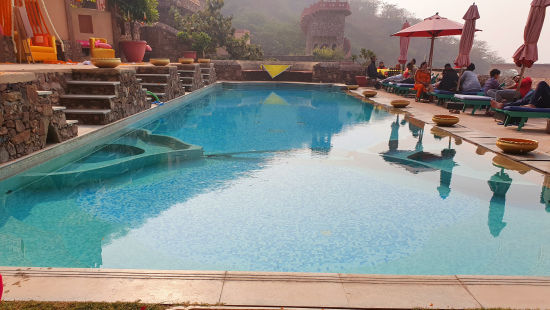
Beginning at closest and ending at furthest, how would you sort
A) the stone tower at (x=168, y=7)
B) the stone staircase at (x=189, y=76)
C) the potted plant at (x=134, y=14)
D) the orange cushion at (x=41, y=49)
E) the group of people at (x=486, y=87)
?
the group of people at (x=486, y=87) < the orange cushion at (x=41, y=49) < the stone staircase at (x=189, y=76) < the potted plant at (x=134, y=14) < the stone tower at (x=168, y=7)

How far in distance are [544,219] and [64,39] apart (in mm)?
15935

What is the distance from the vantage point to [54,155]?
5.57 m

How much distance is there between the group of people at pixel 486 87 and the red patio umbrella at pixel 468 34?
1.06 ft

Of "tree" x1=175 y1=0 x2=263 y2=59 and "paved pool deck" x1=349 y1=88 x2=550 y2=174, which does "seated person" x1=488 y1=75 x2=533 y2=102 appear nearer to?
"paved pool deck" x1=349 y1=88 x2=550 y2=174

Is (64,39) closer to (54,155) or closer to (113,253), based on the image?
(54,155)

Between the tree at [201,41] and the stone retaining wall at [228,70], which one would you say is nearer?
A: the stone retaining wall at [228,70]

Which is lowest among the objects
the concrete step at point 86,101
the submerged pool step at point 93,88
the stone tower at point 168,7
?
the concrete step at point 86,101

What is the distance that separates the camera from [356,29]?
254 ft

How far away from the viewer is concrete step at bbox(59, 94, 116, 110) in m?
7.59

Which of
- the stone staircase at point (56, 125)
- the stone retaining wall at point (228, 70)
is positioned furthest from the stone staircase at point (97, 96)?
the stone retaining wall at point (228, 70)

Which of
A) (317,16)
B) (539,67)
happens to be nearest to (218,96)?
(317,16)

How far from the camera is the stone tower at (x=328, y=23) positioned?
1735 inches

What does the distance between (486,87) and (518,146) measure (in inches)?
203

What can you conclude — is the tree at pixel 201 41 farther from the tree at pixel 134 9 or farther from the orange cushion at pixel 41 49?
the orange cushion at pixel 41 49
